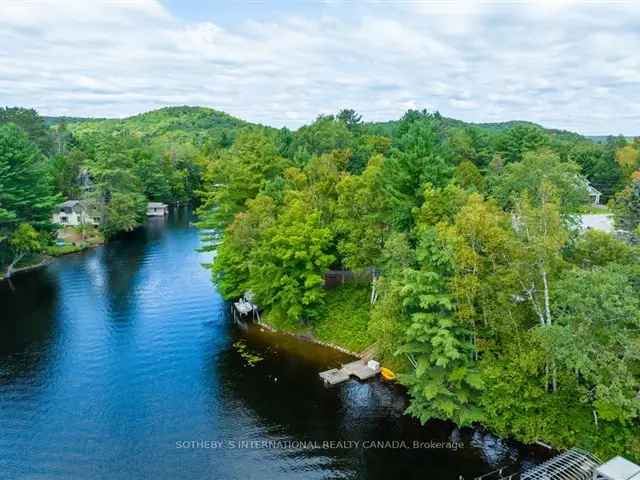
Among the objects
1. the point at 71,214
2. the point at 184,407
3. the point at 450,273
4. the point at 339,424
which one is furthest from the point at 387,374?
the point at 71,214

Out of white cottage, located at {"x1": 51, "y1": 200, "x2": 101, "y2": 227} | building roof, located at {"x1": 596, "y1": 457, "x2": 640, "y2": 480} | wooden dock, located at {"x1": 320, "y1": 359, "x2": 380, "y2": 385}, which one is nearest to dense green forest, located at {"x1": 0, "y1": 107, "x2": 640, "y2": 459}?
wooden dock, located at {"x1": 320, "y1": 359, "x2": 380, "y2": 385}

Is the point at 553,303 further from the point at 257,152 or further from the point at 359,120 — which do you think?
the point at 359,120

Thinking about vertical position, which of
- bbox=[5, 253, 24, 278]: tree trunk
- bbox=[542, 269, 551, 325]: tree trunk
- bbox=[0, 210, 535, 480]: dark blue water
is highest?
bbox=[542, 269, 551, 325]: tree trunk

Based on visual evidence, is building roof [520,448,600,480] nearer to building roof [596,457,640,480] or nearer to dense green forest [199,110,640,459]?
dense green forest [199,110,640,459]

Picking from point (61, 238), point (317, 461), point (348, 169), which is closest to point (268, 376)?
point (317, 461)

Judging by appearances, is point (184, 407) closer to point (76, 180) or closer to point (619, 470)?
point (619, 470)
